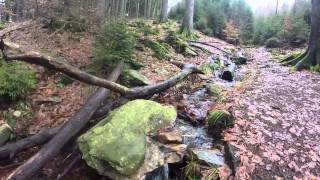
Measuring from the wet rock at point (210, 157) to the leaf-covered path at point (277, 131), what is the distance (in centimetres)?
31

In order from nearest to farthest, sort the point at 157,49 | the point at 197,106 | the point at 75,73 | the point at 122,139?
the point at 122,139 → the point at 75,73 → the point at 197,106 → the point at 157,49

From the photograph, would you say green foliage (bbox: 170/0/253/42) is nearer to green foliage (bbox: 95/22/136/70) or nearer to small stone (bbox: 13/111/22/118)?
green foliage (bbox: 95/22/136/70)

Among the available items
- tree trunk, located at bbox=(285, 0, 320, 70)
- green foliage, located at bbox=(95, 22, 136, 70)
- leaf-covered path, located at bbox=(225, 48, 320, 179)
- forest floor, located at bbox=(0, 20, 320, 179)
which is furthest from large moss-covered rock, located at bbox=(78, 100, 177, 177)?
tree trunk, located at bbox=(285, 0, 320, 70)

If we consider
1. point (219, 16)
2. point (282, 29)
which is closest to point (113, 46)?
point (282, 29)

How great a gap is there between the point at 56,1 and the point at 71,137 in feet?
19.3

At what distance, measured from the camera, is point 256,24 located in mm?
25016

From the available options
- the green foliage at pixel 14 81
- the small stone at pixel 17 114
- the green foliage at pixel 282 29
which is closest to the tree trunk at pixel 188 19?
the green foliage at pixel 282 29

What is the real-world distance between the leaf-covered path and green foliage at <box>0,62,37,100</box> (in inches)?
182

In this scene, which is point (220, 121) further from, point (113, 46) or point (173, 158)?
point (113, 46)

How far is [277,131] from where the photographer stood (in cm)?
666

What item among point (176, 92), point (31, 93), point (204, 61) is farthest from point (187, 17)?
point (31, 93)

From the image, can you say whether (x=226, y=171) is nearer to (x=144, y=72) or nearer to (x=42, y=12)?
(x=144, y=72)

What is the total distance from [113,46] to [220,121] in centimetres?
359

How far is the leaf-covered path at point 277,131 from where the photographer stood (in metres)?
5.51
